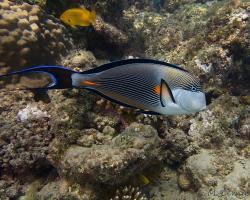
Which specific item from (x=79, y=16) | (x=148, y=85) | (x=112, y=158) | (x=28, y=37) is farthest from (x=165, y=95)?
(x=28, y=37)

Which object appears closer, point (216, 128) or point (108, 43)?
point (216, 128)

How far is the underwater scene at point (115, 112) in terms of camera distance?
2.23 meters

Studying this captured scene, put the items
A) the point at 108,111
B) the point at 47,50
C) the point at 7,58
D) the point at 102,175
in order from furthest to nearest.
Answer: the point at 47,50
the point at 7,58
the point at 108,111
the point at 102,175

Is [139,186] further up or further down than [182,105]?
further down

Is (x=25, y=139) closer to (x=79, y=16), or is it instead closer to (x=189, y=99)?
(x=79, y=16)

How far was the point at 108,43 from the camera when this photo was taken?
6844 mm

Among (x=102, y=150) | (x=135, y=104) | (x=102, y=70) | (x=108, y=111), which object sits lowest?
(x=102, y=150)

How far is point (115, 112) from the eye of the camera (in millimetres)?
4574

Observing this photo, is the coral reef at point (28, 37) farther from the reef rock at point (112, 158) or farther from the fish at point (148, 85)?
the fish at point (148, 85)

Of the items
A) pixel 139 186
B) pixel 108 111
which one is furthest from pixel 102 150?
pixel 139 186

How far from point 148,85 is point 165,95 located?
146 millimetres

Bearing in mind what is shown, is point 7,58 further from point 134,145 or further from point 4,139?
point 134,145

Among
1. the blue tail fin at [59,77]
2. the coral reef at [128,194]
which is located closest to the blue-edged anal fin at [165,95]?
the blue tail fin at [59,77]

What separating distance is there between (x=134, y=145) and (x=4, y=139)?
213 cm
